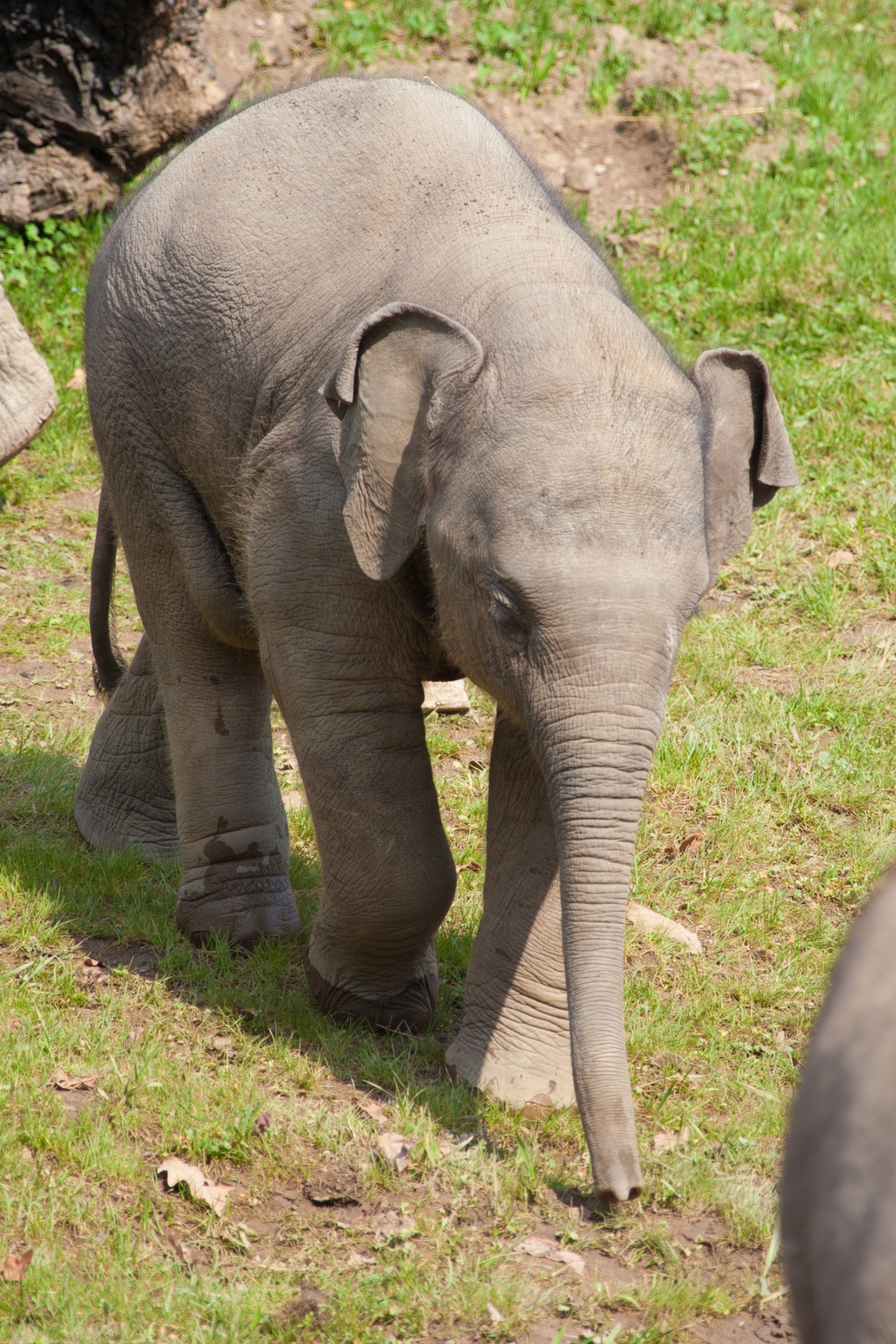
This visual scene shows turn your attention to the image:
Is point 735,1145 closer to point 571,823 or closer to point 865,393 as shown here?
point 571,823

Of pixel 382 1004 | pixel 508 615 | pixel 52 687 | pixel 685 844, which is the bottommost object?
pixel 52 687

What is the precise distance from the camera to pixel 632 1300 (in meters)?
3.47

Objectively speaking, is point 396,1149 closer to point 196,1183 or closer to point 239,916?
point 196,1183

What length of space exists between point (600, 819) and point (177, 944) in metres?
2.12

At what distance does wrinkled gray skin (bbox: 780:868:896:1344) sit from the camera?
183 cm

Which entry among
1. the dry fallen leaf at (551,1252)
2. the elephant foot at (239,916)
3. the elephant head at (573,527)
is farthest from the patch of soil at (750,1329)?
the elephant foot at (239,916)

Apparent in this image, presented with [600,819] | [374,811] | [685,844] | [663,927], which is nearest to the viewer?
[600,819]

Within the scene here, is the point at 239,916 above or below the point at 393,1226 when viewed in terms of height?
below

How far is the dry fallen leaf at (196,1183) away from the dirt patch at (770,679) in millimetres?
3613

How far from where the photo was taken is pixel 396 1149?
12.9 feet

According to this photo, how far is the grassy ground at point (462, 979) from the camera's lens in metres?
3.53

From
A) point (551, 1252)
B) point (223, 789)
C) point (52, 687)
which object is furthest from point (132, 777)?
point (551, 1252)

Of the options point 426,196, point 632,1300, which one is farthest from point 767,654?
point 632,1300

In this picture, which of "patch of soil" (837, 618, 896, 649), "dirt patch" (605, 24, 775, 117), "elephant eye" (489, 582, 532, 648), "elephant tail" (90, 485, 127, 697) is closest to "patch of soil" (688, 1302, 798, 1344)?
"elephant eye" (489, 582, 532, 648)
